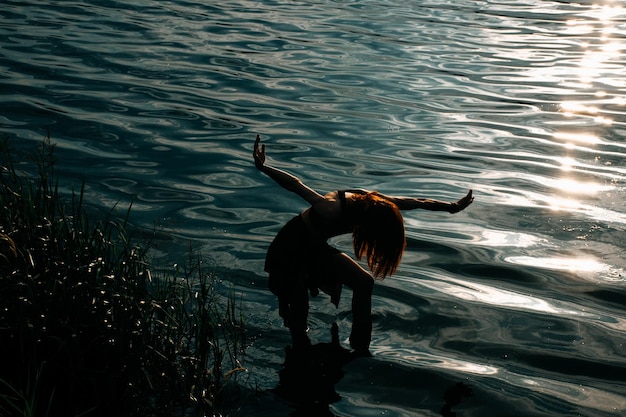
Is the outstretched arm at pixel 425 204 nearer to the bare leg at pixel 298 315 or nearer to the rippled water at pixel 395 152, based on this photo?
the bare leg at pixel 298 315

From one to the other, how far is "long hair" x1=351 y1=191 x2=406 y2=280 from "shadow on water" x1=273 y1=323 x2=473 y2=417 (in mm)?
777

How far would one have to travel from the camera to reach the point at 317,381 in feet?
20.6

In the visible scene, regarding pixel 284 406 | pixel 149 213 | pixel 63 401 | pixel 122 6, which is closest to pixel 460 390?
pixel 284 406

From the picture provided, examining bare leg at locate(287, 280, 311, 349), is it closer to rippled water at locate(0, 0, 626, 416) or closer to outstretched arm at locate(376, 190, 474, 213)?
rippled water at locate(0, 0, 626, 416)

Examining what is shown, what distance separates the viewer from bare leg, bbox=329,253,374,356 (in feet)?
21.5

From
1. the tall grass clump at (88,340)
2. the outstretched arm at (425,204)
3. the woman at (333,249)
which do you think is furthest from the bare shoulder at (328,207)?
the tall grass clump at (88,340)

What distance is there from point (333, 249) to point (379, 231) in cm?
63

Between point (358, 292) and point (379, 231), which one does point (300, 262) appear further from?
point (379, 231)

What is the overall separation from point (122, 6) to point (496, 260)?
52.0 feet

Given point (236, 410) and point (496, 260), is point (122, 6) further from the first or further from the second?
point (236, 410)

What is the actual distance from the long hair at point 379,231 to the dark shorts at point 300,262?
0.42 meters

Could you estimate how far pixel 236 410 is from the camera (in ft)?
18.5

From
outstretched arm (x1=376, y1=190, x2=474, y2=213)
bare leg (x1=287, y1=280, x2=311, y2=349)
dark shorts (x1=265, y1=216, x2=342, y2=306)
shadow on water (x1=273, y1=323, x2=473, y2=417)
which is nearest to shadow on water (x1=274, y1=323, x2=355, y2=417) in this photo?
shadow on water (x1=273, y1=323, x2=473, y2=417)

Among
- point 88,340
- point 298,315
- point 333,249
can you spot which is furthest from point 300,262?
point 88,340
